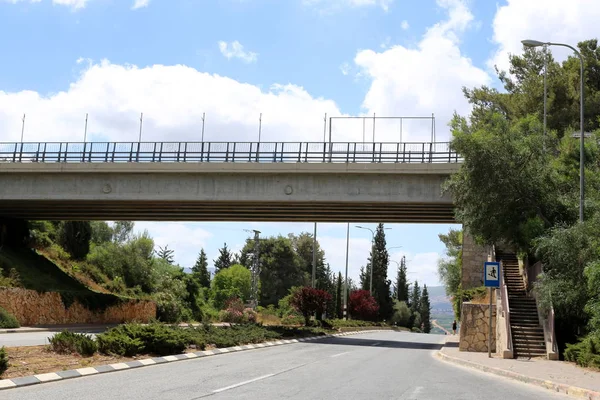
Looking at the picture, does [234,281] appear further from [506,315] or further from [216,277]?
[506,315]

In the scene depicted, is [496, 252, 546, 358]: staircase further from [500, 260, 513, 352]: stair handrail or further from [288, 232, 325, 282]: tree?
[288, 232, 325, 282]: tree

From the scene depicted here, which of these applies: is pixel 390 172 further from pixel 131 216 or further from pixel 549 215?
pixel 131 216

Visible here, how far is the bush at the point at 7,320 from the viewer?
32875 millimetres

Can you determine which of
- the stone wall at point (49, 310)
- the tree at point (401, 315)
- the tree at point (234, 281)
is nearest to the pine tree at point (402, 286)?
the tree at point (401, 315)

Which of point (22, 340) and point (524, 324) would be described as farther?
point (524, 324)

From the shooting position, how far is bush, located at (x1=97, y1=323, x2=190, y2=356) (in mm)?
18266

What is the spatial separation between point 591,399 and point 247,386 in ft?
22.3

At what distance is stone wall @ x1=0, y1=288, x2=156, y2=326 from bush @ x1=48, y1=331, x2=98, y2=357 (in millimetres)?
20094

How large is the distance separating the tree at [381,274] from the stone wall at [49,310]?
44687mm

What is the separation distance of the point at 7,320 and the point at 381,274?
68.1 m

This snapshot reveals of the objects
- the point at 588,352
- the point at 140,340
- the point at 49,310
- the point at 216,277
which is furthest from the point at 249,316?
the point at 216,277

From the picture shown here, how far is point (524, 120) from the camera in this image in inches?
1268

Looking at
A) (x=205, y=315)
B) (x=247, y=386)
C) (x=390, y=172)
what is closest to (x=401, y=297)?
(x=205, y=315)

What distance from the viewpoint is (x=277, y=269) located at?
104500 mm
